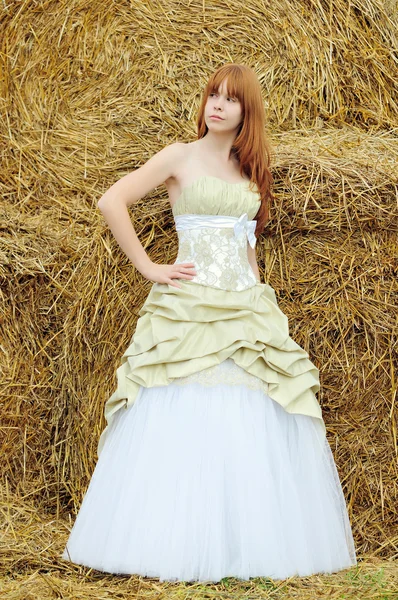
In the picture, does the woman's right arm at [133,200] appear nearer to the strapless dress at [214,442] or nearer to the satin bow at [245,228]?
the strapless dress at [214,442]

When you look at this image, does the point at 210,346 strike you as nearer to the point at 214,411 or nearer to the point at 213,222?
the point at 214,411

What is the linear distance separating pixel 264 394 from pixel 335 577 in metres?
0.54

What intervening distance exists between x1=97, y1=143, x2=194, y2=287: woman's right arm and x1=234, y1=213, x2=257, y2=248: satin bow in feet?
0.61

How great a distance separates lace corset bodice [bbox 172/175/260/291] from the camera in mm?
2795

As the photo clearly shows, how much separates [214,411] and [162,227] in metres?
0.79

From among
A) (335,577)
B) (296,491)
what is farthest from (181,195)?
(335,577)

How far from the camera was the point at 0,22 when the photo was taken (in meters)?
3.65

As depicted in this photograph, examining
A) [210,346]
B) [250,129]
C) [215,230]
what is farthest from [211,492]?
[250,129]

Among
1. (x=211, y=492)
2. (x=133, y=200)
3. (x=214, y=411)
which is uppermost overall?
(x=133, y=200)

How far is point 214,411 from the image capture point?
261cm

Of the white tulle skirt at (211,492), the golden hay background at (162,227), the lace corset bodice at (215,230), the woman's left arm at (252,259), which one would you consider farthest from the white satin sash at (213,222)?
the white tulle skirt at (211,492)

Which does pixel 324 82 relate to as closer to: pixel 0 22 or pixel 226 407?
pixel 0 22

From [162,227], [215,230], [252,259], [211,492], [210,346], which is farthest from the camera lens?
[162,227]

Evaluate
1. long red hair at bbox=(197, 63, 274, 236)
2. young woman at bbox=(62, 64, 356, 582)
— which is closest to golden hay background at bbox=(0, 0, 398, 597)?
long red hair at bbox=(197, 63, 274, 236)
